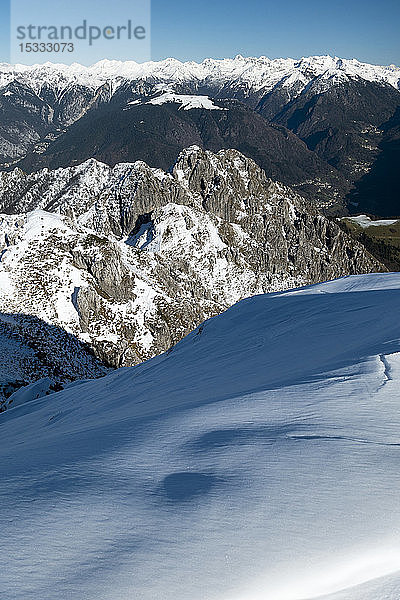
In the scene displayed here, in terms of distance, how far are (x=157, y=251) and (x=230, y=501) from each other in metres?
92.1

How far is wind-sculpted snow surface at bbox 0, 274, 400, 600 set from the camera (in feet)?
12.7

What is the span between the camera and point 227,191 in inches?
4771

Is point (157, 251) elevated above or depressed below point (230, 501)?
above

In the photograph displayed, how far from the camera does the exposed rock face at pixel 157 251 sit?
64375mm

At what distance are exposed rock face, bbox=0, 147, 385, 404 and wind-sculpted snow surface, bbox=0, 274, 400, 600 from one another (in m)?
51.1

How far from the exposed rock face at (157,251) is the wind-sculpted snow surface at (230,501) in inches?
2012

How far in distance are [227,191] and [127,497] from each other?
121318mm

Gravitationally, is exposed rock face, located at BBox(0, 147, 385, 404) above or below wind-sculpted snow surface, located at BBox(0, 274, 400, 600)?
above

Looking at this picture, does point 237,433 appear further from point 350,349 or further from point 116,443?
point 350,349

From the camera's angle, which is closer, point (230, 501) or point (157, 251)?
point (230, 501)

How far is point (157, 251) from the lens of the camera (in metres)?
95.3

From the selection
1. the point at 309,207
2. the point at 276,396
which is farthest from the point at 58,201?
the point at 276,396

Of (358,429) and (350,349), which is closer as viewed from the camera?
(358,429)

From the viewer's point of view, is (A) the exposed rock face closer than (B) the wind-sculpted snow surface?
No
